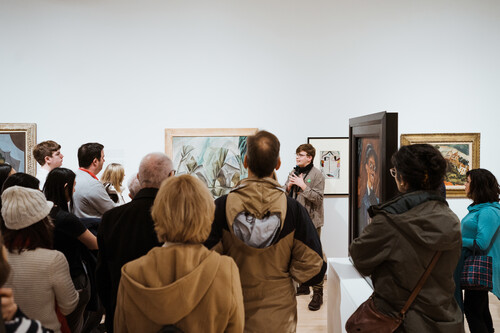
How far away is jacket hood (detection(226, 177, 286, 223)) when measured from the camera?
2.44 m

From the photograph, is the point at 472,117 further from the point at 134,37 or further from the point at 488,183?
the point at 134,37

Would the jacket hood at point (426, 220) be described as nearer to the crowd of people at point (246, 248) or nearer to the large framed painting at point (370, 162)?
the crowd of people at point (246, 248)

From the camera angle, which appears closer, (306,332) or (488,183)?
(488,183)

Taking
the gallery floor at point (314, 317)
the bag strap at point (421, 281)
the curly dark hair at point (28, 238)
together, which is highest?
the curly dark hair at point (28, 238)

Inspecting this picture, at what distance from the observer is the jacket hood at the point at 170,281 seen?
170 centimetres

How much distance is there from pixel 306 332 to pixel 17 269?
3.41 metres

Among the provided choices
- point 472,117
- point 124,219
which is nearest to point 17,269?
point 124,219

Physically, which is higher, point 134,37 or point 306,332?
point 134,37

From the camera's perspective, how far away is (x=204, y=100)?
661cm

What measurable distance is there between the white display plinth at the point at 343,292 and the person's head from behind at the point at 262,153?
1325mm

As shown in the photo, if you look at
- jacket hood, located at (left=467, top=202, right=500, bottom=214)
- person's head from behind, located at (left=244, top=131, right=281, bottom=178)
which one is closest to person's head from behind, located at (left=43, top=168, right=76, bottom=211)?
person's head from behind, located at (left=244, top=131, right=281, bottom=178)

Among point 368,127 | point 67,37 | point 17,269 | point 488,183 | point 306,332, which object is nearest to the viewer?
point 17,269

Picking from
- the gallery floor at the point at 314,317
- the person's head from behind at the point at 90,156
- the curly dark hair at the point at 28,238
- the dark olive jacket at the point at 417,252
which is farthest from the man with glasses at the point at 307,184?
the curly dark hair at the point at 28,238

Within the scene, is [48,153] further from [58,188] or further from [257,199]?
[257,199]
